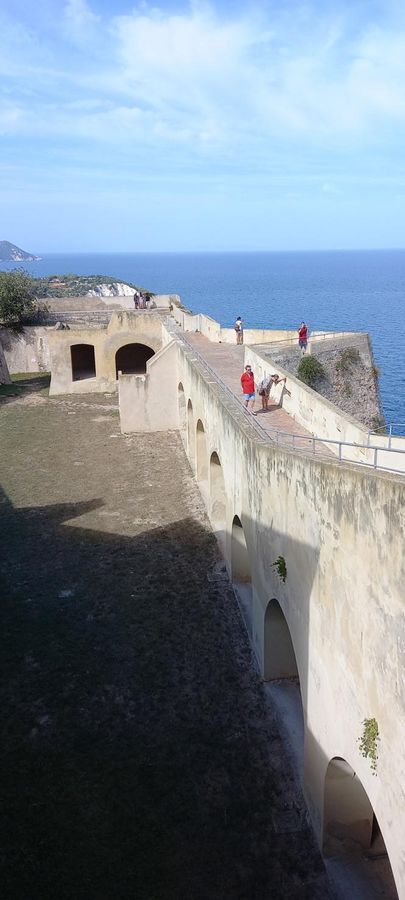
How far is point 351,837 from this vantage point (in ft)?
26.5

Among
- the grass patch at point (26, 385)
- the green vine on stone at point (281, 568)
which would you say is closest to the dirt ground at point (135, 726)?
the green vine on stone at point (281, 568)

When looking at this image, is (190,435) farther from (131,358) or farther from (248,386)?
(131,358)

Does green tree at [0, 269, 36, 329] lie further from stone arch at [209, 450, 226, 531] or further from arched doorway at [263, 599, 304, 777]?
arched doorway at [263, 599, 304, 777]

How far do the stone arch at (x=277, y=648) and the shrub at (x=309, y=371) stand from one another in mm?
11247

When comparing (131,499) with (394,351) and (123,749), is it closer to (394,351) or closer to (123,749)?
(123,749)

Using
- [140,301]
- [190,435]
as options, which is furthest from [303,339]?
[140,301]

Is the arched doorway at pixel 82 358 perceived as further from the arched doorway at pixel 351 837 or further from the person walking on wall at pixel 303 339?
the arched doorway at pixel 351 837

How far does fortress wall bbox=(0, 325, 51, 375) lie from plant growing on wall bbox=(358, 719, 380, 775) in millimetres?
30551

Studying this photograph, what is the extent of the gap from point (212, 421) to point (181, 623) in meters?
4.98

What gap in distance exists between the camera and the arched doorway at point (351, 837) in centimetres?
770

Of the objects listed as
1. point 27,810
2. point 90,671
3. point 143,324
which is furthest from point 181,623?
point 143,324

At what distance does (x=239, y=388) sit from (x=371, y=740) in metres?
11.4

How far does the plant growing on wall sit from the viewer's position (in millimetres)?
6031

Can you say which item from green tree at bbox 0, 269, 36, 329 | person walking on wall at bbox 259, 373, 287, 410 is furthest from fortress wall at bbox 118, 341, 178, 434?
green tree at bbox 0, 269, 36, 329
